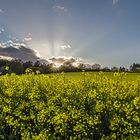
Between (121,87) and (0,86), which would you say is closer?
(121,87)

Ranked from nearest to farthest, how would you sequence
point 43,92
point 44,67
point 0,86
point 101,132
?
point 101,132, point 43,92, point 0,86, point 44,67

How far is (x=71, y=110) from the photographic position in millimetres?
15406

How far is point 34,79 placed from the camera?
2033 cm

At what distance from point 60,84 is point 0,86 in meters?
4.49

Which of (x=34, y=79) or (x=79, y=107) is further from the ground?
(x=34, y=79)

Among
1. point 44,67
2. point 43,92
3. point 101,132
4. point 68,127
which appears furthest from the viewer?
point 44,67

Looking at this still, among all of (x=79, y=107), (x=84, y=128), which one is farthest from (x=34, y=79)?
(x=84, y=128)

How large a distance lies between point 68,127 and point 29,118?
2.53m

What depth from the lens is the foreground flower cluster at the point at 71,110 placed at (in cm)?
1520

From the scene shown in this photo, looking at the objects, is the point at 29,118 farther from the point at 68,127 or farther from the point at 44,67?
the point at 44,67

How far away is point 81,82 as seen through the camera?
1945 cm

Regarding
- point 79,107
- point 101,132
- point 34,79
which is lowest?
point 101,132

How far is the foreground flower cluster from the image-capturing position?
15.2m

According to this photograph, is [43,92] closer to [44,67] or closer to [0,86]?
[0,86]
